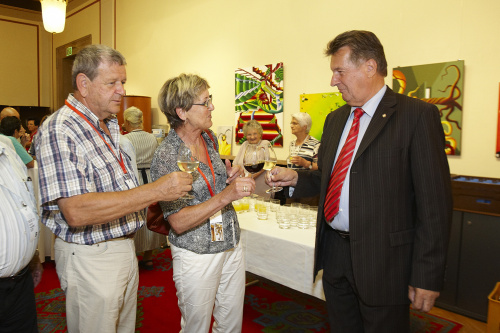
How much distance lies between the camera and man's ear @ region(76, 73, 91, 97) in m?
1.70

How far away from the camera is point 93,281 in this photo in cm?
162

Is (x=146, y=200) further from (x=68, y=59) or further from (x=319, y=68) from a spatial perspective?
(x=68, y=59)

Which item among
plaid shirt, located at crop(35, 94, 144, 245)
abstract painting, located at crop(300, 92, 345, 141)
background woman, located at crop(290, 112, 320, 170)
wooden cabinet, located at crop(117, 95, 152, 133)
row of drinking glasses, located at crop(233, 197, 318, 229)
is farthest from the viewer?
wooden cabinet, located at crop(117, 95, 152, 133)

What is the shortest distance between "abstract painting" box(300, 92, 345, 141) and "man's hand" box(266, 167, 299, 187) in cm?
327

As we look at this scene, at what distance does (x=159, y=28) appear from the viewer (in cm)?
844

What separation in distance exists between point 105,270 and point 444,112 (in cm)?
381

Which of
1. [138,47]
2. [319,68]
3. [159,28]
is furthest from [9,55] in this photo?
[319,68]

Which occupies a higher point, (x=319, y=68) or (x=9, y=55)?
(x=9, y=55)

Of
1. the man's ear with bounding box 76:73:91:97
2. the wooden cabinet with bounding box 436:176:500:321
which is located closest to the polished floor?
the wooden cabinet with bounding box 436:176:500:321

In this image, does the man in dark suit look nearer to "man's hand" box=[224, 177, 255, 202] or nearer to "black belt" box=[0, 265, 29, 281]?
"man's hand" box=[224, 177, 255, 202]

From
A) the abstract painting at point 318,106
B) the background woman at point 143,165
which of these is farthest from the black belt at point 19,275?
the abstract painting at point 318,106

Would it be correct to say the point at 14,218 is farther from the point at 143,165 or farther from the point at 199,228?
the point at 143,165

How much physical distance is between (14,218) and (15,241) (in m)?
0.10

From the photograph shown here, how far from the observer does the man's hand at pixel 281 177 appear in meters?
1.99
